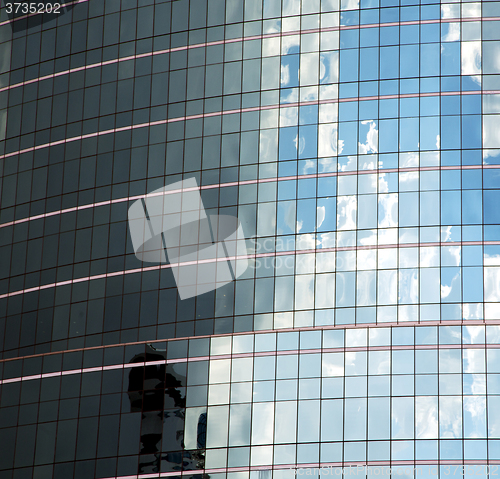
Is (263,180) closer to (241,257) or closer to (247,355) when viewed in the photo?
(241,257)

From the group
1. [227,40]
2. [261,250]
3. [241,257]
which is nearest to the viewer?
[261,250]

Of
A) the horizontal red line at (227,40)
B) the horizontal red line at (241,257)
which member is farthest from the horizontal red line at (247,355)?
the horizontal red line at (227,40)

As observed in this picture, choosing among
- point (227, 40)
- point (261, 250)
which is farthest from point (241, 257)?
point (227, 40)

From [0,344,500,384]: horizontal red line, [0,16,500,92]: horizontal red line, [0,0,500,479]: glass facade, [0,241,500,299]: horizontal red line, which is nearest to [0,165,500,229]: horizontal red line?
[0,0,500,479]: glass facade

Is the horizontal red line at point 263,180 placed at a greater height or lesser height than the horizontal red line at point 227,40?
lesser

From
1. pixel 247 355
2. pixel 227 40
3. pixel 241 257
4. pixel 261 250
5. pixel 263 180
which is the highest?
pixel 227 40

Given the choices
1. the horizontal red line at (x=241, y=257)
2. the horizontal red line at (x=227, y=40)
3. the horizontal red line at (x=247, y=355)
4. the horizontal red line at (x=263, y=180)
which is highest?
the horizontal red line at (x=227, y=40)

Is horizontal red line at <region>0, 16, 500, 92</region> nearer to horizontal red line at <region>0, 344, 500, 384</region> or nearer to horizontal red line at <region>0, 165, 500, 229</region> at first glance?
horizontal red line at <region>0, 165, 500, 229</region>

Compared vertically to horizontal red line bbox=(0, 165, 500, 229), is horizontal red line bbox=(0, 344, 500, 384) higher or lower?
lower

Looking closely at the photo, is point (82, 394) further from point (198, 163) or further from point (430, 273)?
point (430, 273)

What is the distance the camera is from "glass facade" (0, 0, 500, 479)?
53.2m

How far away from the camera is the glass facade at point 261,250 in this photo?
175ft

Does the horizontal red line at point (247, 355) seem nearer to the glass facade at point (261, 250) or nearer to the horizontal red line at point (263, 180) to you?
the glass facade at point (261, 250)

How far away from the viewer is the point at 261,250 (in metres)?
57.4
